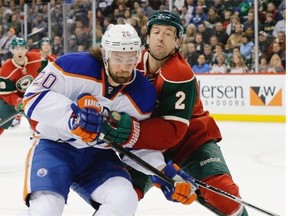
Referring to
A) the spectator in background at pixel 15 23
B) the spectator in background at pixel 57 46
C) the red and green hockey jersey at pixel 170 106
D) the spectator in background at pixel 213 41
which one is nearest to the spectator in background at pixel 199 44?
the spectator in background at pixel 213 41

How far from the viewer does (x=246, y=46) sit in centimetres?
809

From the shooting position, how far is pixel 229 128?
24.0 feet

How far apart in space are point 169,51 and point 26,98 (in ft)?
2.09

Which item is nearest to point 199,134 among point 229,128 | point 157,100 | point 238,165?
point 157,100

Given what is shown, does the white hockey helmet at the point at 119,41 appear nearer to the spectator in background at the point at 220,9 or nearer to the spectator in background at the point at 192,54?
the spectator in background at the point at 192,54

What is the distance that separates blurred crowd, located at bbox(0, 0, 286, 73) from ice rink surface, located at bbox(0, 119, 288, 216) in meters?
0.87

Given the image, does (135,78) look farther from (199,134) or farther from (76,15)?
(76,15)

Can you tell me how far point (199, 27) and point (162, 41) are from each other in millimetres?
5806

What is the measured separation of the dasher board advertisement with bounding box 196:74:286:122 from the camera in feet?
25.2

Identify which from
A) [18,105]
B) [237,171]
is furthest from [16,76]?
[237,171]

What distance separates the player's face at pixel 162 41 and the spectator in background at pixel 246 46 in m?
5.35

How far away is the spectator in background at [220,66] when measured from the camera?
8.07 metres

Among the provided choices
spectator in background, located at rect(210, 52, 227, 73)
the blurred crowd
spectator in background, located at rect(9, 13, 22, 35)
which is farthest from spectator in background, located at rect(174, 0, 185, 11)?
spectator in background, located at rect(9, 13, 22, 35)

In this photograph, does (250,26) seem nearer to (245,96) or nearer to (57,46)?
(245,96)
